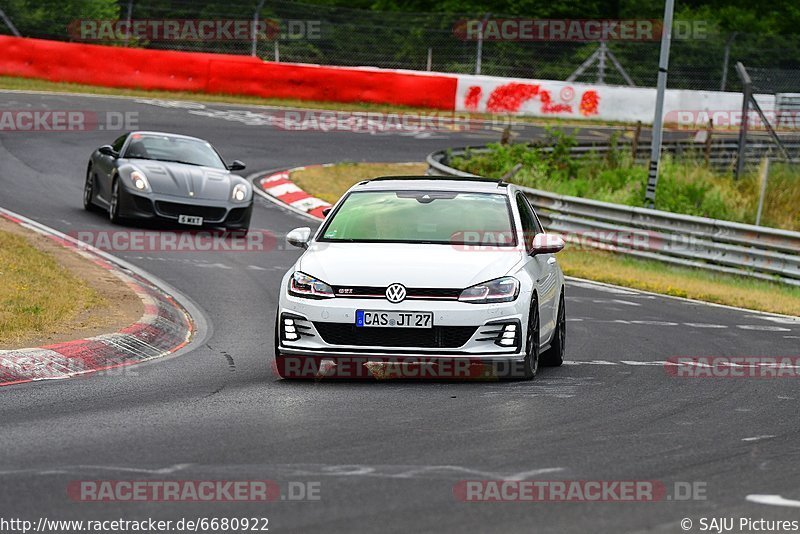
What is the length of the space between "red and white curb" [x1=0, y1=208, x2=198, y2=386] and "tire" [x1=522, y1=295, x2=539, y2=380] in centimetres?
306

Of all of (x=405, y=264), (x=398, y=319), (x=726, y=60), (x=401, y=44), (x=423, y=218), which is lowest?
(x=398, y=319)

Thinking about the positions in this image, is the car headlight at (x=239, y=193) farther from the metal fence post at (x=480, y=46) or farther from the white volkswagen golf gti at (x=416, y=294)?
the metal fence post at (x=480, y=46)

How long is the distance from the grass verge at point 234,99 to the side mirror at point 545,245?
28.0 m

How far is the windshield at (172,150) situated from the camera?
20.8 meters

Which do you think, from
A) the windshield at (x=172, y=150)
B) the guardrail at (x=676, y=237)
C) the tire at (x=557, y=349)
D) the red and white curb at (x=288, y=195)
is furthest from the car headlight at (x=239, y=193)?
the tire at (x=557, y=349)

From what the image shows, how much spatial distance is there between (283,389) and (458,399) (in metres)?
1.25

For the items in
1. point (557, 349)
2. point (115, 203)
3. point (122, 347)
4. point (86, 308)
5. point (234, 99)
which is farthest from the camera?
point (234, 99)

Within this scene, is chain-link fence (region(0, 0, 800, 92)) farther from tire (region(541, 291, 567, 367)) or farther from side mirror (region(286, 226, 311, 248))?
side mirror (region(286, 226, 311, 248))

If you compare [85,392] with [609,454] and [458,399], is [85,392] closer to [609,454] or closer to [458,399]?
[458,399]

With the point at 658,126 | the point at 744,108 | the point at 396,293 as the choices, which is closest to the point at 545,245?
the point at 396,293

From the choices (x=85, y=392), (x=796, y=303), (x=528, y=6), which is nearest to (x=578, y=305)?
(x=796, y=303)

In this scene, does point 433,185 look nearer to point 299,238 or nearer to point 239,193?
point 299,238

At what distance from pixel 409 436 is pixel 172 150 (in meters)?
14.0

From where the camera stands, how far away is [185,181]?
20.0m
